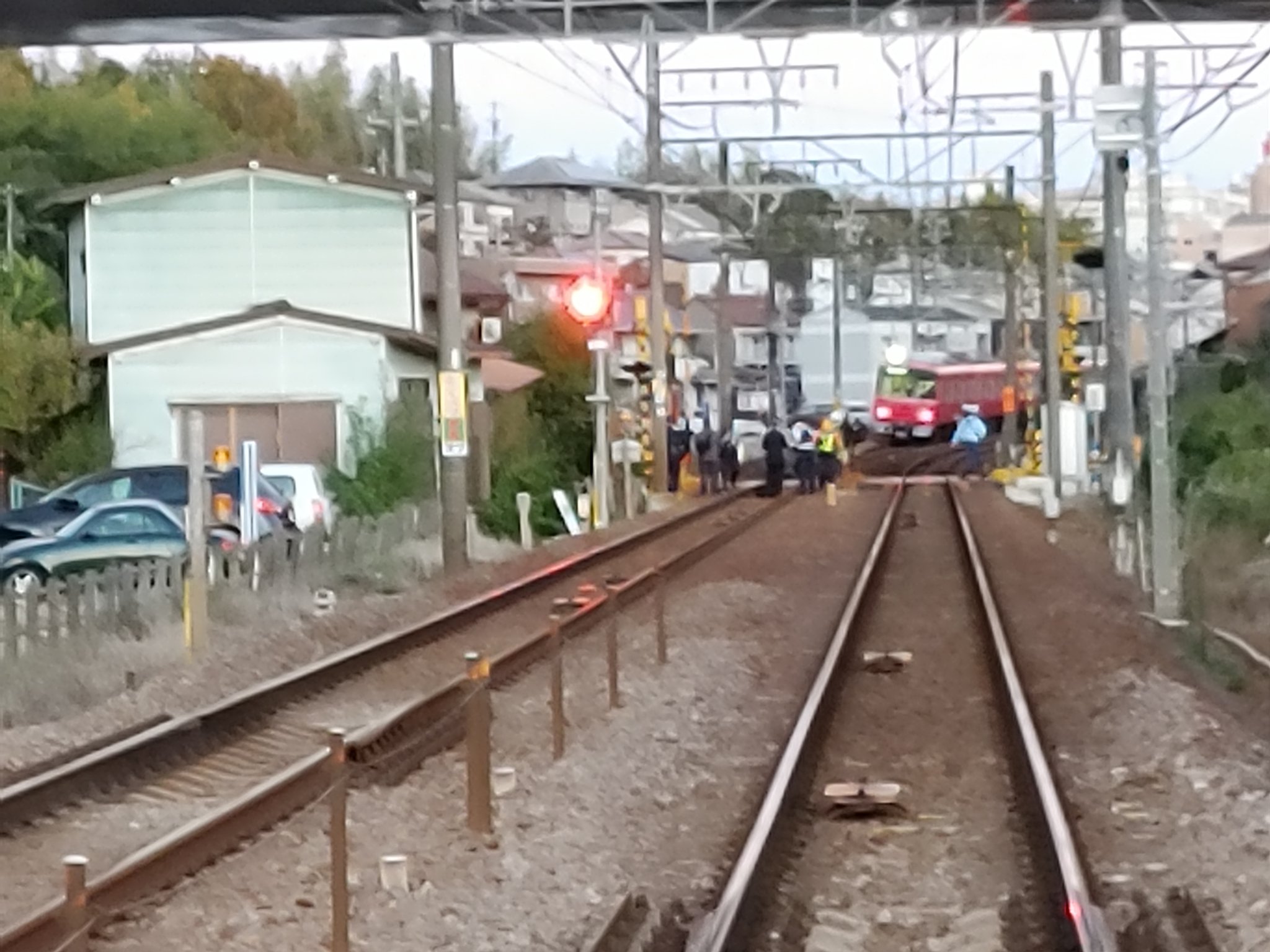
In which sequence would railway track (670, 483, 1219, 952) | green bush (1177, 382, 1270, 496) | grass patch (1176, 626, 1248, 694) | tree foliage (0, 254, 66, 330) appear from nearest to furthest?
railway track (670, 483, 1219, 952) → grass patch (1176, 626, 1248, 694) → green bush (1177, 382, 1270, 496) → tree foliage (0, 254, 66, 330)

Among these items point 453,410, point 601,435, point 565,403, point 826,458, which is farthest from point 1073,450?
point 453,410

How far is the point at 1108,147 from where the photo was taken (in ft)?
62.2

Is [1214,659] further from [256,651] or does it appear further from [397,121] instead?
[397,121]

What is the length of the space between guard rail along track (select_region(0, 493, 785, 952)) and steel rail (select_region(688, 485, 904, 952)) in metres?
1.45

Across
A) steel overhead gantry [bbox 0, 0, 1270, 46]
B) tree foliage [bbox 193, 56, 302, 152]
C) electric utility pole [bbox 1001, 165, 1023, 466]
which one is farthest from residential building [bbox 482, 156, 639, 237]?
steel overhead gantry [bbox 0, 0, 1270, 46]

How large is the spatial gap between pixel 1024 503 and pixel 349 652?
2750 centimetres

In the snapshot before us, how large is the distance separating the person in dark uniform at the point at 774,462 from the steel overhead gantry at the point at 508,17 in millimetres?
24685

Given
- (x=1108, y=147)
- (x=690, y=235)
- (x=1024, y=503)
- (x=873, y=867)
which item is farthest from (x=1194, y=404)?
(x=690, y=235)

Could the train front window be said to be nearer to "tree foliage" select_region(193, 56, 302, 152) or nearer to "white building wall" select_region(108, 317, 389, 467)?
"tree foliage" select_region(193, 56, 302, 152)

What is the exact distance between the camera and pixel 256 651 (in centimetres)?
1798

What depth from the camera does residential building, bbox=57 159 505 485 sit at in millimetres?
35406

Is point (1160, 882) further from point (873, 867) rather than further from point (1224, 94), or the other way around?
point (1224, 94)

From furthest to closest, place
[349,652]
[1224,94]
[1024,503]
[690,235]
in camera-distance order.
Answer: [690,235] → [1024,503] → [1224,94] → [349,652]

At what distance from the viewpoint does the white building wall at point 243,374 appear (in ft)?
116
